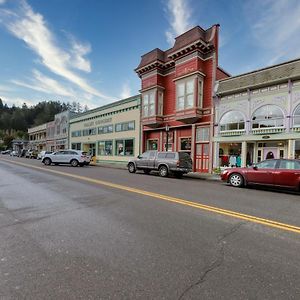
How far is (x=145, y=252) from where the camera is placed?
3.88 metres

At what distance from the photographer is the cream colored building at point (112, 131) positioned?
27848 mm

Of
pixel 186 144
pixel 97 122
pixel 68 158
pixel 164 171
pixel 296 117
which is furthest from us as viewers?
pixel 97 122

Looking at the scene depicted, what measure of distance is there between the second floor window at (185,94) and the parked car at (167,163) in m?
5.79

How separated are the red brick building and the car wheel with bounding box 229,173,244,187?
7696 millimetres

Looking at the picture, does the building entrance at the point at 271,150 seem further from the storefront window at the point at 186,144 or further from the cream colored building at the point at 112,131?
the cream colored building at the point at 112,131

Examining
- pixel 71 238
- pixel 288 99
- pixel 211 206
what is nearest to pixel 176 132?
pixel 288 99

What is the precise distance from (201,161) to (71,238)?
682 inches

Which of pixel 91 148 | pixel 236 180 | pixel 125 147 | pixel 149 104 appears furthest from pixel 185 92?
pixel 91 148

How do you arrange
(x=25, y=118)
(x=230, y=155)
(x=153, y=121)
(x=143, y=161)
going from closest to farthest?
(x=143, y=161), (x=230, y=155), (x=153, y=121), (x=25, y=118)

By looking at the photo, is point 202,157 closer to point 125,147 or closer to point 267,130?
point 267,130

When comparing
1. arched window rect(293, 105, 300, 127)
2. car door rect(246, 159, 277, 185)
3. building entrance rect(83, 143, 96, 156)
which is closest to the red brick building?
arched window rect(293, 105, 300, 127)

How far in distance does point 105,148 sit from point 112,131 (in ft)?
9.50

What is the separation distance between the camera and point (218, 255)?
3.82 meters

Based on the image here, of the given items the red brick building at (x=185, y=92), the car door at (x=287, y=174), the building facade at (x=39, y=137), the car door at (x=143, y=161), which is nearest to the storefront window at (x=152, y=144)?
the red brick building at (x=185, y=92)
